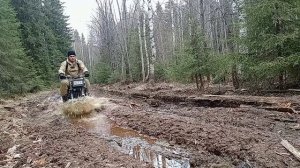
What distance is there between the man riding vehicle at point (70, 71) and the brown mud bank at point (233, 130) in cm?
184

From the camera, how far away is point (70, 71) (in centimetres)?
1133

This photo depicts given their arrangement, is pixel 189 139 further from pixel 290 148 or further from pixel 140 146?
pixel 290 148

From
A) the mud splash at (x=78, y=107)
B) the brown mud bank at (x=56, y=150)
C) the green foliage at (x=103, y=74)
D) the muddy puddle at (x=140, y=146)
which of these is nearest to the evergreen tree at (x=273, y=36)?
the mud splash at (x=78, y=107)

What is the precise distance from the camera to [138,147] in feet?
20.3

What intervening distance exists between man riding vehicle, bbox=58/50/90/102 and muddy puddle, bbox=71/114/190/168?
2288 millimetres

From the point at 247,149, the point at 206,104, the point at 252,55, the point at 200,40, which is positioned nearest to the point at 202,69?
the point at 200,40

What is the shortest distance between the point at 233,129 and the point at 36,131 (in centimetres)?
463

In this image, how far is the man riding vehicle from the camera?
10895 mm

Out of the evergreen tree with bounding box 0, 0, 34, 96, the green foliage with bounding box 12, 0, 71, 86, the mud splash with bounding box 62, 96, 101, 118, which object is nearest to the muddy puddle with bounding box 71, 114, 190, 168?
the mud splash with bounding box 62, 96, 101, 118

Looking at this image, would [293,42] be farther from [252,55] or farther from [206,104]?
[206,104]

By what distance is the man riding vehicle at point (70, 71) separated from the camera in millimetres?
10895

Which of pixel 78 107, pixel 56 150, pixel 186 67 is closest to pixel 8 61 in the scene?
pixel 186 67

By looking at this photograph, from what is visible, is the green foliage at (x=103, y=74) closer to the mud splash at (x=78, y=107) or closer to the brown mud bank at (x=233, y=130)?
the mud splash at (x=78, y=107)

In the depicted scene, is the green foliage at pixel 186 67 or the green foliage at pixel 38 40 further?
the green foliage at pixel 38 40
